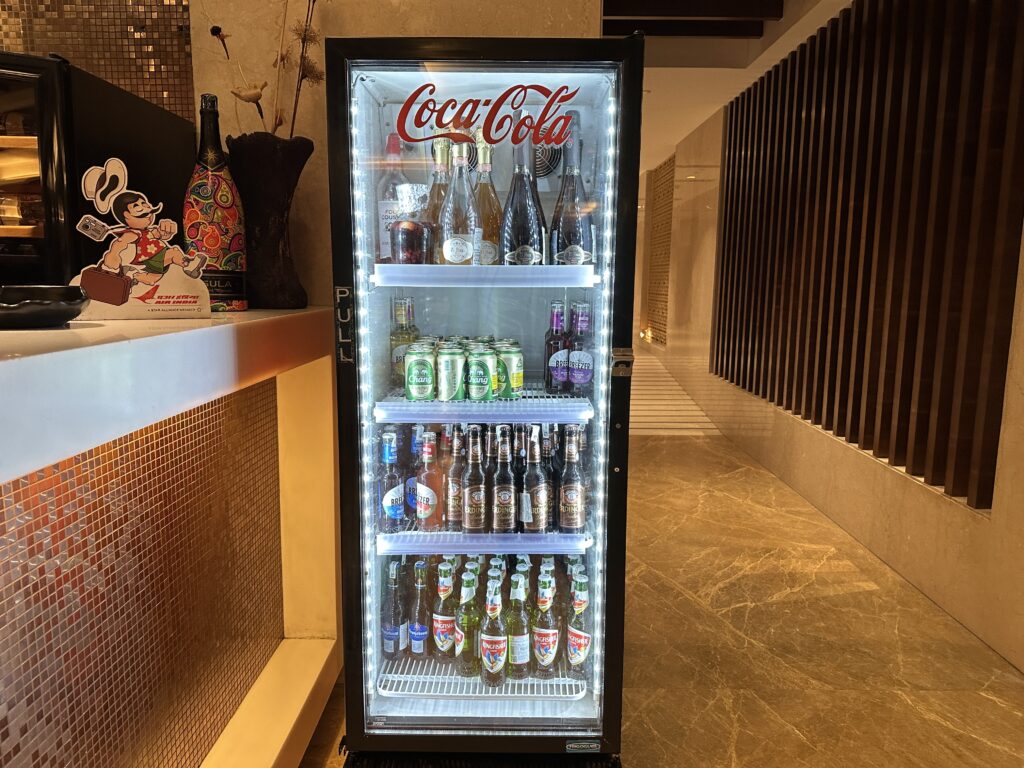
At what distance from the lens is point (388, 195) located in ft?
6.21

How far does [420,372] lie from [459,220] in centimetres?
53

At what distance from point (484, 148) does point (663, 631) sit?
6.50 ft

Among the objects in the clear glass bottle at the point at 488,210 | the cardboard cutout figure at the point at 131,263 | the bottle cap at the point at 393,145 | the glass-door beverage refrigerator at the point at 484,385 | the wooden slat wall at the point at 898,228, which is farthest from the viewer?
the wooden slat wall at the point at 898,228

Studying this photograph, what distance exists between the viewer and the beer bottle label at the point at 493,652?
186cm

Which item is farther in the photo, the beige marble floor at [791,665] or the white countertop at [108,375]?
the beige marble floor at [791,665]

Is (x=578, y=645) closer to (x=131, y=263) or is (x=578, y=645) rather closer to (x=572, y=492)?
(x=572, y=492)

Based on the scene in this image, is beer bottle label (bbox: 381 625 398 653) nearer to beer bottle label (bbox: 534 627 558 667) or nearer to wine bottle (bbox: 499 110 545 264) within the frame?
beer bottle label (bbox: 534 627 558 667)

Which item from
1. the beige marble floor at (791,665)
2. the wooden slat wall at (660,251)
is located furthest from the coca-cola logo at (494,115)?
the wooden slat wall at (660,251)

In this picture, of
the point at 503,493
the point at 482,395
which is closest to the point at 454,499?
the point at 503,493

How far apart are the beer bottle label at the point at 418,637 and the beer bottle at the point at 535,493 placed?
0.45m

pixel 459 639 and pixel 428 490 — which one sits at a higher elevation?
pixel 428 490

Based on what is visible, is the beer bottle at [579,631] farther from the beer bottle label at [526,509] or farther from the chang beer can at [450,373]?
the chang beer can at [450,373]

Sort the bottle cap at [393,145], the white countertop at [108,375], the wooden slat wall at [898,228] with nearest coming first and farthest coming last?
1. the white countertop at [108,375]
2. the bottle cap at [393,145]
3. the wooden slat wall at [898,228]

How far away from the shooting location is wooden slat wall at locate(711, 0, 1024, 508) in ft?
8.61
